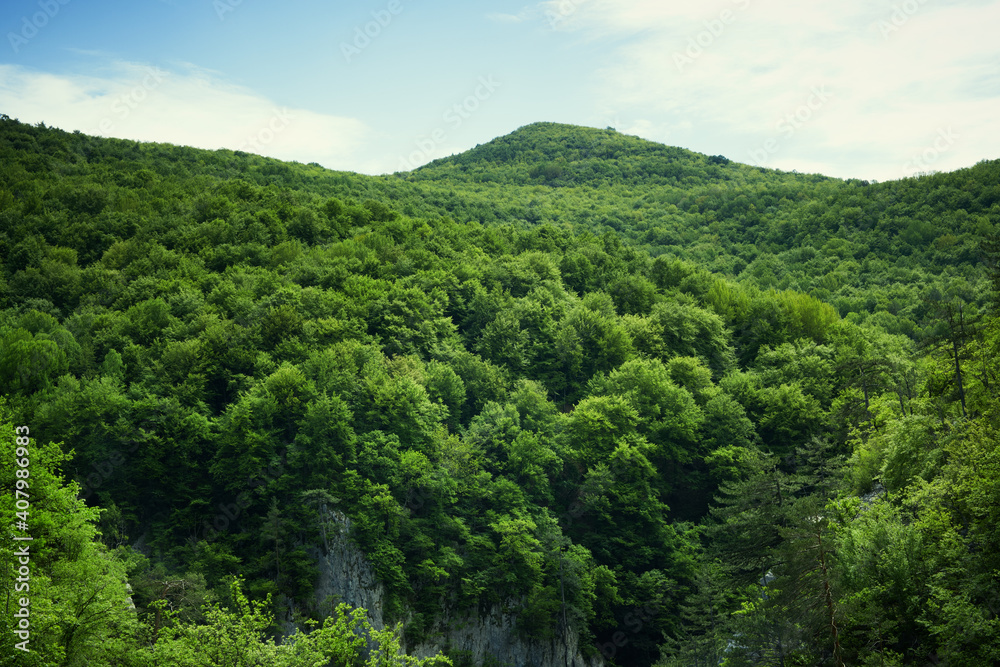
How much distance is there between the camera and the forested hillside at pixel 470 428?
24.5 m

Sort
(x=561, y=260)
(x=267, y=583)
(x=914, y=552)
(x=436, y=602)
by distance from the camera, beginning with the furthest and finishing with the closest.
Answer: (x=561, y=260)
(x=436, y=602)
(x=267, y=583)
(x=914, y=552)

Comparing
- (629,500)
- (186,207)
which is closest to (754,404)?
(629,500)

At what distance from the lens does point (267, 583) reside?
131ft

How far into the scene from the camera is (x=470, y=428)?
52.6 metres

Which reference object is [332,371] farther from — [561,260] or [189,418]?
[561,260]

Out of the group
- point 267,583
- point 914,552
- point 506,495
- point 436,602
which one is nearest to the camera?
point 914,552

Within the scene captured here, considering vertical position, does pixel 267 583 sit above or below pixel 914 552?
below

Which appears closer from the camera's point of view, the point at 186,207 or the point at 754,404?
the point at 754,404

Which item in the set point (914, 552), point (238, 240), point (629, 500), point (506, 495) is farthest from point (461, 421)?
point (914, 552)

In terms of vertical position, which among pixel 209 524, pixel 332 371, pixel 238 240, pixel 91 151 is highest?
pixel 91 151

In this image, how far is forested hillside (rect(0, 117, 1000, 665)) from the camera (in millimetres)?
24531

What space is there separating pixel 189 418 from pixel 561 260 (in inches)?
1825

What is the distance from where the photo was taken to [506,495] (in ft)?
157

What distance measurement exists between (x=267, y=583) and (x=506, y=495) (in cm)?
1635
